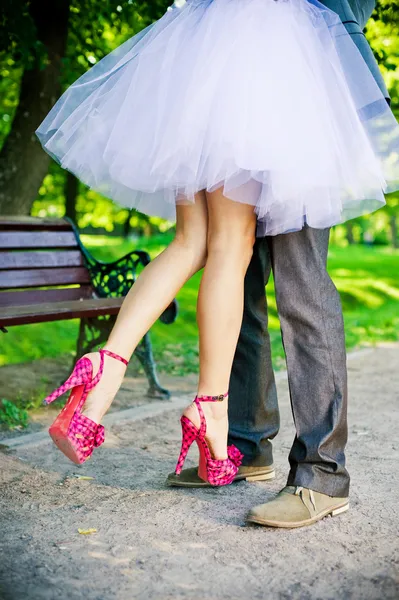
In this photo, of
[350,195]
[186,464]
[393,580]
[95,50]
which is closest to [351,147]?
[350,195]

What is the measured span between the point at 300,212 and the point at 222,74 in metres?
0.52

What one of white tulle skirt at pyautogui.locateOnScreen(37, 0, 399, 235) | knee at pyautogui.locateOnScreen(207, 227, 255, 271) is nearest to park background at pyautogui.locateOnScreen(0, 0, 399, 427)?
knee at pyautogui.locateOnScreen(207, 227, 255, 271)

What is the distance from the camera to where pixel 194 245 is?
2.71m

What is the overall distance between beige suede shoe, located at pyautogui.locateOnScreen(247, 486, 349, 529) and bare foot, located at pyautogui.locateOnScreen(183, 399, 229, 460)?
281 millimetres

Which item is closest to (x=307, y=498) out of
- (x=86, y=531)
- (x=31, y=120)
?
(x=86, y=531)

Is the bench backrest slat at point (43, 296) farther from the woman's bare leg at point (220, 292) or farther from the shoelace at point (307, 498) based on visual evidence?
the shoelace at point (307, 498)

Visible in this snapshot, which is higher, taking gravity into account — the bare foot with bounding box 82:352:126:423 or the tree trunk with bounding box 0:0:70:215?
the tree trunk with bounding box 0:0:70:215

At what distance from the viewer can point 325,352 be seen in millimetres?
2633

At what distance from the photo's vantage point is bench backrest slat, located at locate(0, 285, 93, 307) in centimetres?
482

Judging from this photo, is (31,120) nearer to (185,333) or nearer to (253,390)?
(185,333)

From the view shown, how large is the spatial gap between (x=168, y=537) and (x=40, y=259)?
2.98 meters

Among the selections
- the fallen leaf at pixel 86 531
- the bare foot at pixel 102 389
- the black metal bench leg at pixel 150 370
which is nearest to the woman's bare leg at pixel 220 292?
the bare foot at pixel 102 389

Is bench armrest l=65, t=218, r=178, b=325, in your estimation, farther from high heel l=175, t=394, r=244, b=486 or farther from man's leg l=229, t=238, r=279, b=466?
high heel l=175, t=394, r=244, b=486

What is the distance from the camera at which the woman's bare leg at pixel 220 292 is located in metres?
2.63
